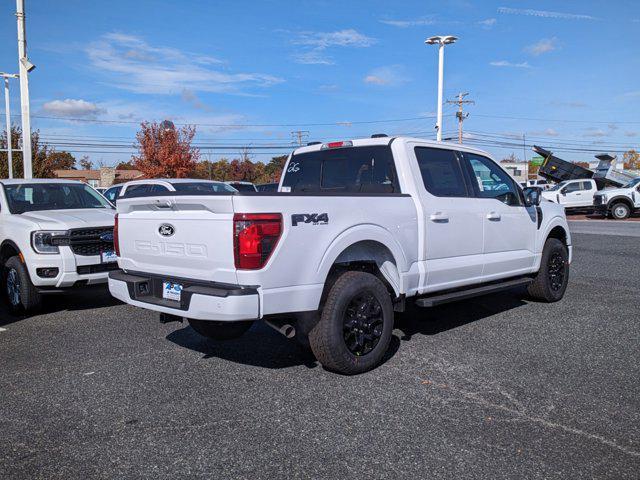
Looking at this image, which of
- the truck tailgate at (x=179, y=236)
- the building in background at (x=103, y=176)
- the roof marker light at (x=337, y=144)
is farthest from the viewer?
the building in background at (x=103, y=176)

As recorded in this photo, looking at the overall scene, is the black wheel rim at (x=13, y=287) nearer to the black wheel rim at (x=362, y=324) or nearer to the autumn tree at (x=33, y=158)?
the black wheel rim at (x=362, y=324)

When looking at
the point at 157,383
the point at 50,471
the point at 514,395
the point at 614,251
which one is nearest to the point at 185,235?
→ the point at 157,383

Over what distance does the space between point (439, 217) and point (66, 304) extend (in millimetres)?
5500

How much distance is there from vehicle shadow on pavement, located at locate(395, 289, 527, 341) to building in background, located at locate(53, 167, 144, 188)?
4279 centimetres

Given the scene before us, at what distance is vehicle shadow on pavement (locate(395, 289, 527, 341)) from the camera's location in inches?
246

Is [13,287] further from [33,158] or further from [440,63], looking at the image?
[33,158]

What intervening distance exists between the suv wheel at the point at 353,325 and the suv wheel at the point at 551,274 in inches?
126

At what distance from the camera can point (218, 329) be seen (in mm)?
5387

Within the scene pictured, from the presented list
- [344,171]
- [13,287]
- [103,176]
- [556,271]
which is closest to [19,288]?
[13,287]

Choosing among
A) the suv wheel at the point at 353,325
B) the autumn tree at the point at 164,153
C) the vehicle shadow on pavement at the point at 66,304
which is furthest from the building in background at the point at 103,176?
the suv wheel at the point at 353,325

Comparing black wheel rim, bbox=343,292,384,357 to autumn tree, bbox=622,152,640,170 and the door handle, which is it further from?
autumn tree, bbox=622,152,640,170

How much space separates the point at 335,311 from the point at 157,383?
156 centimetres

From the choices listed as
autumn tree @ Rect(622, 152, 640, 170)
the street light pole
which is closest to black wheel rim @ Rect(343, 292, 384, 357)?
the street light pole

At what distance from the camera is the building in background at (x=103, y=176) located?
57.1 meters
